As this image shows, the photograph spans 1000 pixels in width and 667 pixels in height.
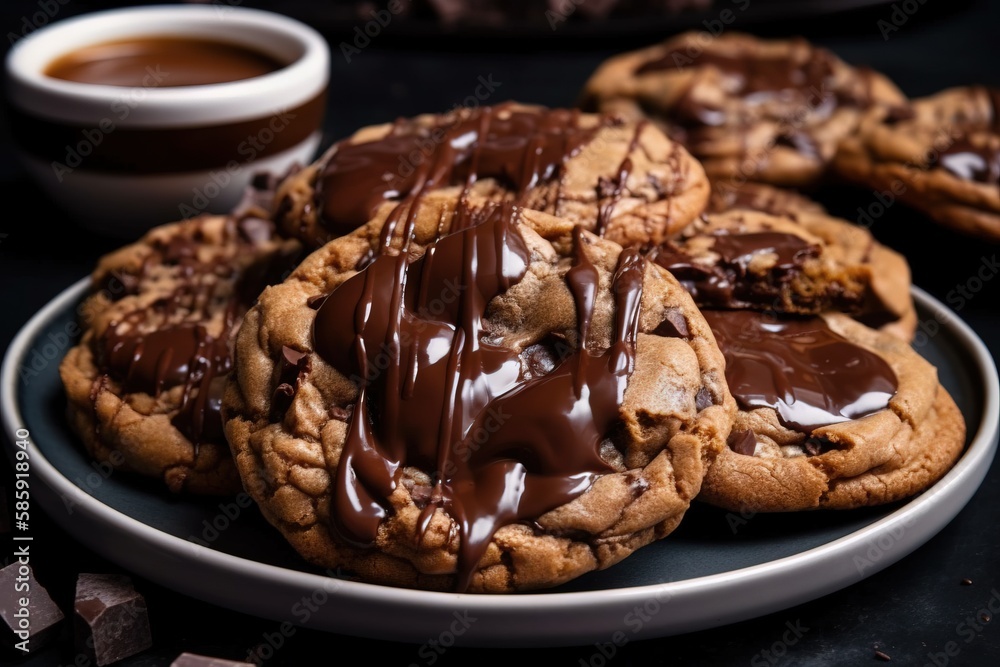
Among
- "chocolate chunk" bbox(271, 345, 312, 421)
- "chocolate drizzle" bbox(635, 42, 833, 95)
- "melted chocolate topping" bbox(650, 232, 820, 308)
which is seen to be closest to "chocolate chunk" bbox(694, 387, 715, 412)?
"melted chocolate topping" bbox(650, 232, 820, 308)

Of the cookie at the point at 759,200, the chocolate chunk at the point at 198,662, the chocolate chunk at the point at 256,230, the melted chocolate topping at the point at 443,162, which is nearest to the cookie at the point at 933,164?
the cookie at the point at 759,200

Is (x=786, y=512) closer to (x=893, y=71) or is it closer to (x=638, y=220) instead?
(x=638, y=220)

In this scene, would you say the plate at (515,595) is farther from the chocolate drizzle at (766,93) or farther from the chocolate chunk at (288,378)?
the chocolate drizzle at (766,93)

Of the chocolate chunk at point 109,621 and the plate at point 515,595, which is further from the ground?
the plate at point 515,595

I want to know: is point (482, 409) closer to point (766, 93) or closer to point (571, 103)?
point (766, 93)

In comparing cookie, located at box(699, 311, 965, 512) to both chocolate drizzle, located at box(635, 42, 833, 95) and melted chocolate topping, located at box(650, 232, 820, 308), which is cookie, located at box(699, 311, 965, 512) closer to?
melted chocolate topping, located at box(650, 232, 820, 308)

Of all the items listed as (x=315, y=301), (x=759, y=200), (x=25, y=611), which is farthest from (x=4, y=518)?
(x=759, y=200)

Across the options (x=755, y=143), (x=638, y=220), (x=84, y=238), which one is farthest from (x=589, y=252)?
(x=84, y=238)
